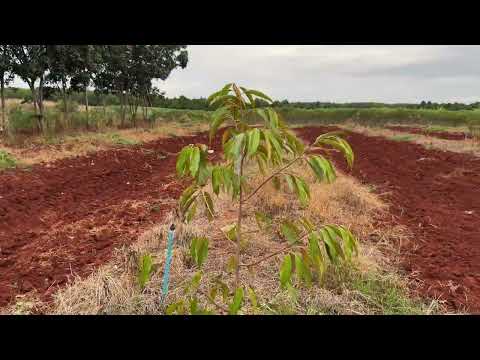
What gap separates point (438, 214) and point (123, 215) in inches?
202

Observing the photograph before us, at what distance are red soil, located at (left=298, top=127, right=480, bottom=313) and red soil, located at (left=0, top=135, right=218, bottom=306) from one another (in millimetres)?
3482

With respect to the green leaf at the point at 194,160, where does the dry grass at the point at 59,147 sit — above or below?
below

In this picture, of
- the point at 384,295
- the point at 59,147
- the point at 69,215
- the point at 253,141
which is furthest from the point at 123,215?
the point at 59,147

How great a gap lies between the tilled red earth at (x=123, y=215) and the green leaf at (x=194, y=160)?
58 cm

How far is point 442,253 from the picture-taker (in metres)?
4.37

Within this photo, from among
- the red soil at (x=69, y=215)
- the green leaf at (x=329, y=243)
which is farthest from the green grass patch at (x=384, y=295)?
the red soil at (x=69, y=215)

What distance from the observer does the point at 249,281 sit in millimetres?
3188

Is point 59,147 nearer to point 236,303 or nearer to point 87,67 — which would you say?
point 87,67

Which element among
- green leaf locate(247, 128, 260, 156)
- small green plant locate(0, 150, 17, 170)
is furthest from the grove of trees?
green leaf locate(247, 128, 260, 156)

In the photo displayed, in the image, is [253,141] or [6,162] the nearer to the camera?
[253,141]

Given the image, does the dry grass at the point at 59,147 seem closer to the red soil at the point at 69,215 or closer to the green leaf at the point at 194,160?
the red soil at the point at 69,215

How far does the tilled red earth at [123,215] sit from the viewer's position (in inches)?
147

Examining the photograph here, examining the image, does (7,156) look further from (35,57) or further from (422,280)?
(422,280)

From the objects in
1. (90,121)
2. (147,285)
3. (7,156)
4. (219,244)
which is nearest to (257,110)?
(147,285)
